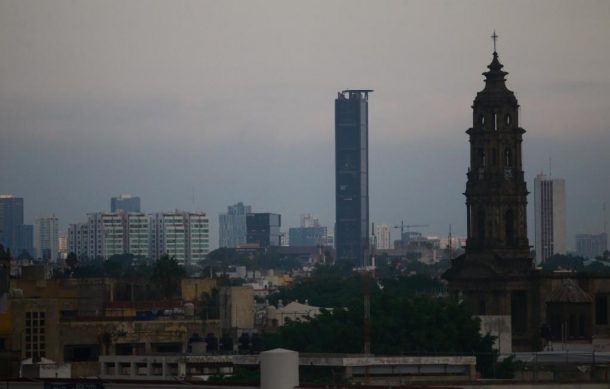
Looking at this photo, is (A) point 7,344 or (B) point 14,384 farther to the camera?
(A) point 7,344

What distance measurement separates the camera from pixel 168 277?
17975cm

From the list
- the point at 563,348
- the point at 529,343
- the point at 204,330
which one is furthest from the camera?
the point at 529,343

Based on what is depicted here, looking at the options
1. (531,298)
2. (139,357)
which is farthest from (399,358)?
(531,298)

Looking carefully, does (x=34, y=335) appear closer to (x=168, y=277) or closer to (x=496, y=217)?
(x=496, y=217)

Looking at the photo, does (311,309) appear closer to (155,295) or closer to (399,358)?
(155,295)

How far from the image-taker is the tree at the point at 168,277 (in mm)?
163725

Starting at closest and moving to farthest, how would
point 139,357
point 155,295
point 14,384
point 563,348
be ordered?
point 14,384, point 139,357, point 563,348, point 155,295

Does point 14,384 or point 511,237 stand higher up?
point 511,237

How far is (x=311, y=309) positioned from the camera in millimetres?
165500

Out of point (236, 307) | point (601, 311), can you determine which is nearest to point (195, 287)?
point (236, 307)

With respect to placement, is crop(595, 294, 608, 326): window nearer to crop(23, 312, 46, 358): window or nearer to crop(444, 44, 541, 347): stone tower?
crop(444, 44, 541, 347): stone tower

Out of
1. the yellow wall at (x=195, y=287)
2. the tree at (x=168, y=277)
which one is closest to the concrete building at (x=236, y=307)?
the tree at (x=168, y=277)

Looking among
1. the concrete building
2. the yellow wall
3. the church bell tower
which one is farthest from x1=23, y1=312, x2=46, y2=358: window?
the yellow wall

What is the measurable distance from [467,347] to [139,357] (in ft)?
82.5
